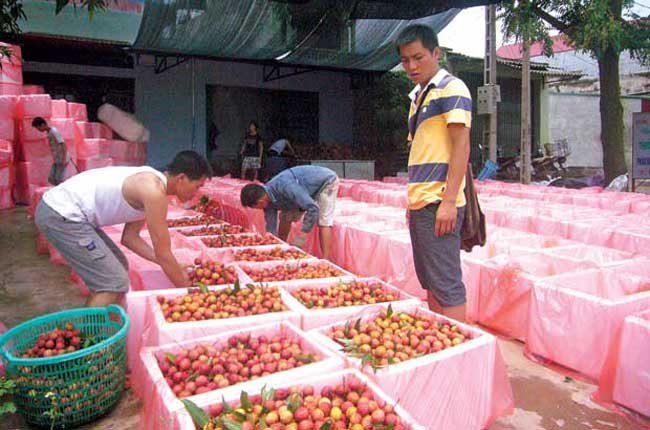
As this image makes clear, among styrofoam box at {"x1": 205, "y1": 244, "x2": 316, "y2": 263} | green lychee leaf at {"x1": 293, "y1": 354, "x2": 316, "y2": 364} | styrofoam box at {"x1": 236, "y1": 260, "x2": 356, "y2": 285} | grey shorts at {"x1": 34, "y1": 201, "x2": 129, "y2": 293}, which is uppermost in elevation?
grey shorts at {"x1": 34, "y1": 201, "x2": 129, "y2": 293}

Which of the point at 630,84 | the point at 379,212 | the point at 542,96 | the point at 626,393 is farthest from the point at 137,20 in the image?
the point at 630,84

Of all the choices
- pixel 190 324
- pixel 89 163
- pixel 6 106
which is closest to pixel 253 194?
pixel 190 324

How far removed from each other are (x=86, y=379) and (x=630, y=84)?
24811 millimetres

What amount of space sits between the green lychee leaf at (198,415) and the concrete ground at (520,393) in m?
1.02

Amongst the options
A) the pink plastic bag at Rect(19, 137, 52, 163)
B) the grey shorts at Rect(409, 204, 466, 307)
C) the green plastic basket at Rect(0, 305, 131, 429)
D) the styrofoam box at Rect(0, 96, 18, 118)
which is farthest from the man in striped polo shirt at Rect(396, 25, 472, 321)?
the pink plastic bag at Rect(19, 137, 52, 163)

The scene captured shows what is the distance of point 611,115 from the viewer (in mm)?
10711

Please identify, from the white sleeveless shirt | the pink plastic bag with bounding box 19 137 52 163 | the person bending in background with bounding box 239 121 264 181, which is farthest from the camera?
the person bending in background with bounding box 239 121 264 181

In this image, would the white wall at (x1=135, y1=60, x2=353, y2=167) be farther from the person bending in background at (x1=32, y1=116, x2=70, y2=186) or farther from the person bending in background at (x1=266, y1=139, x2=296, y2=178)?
the person bending in background at (x1=32, y1=116, x2=70, y2=186)

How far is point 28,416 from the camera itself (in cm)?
246

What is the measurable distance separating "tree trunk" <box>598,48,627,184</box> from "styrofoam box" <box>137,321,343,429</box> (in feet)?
34.1

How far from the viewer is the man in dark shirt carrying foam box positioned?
15.1ft

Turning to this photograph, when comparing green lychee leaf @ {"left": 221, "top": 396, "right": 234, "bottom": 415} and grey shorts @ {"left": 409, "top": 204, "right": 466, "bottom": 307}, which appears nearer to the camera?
green lychee leaf @ {"left": 221, "top": 396, "right": 234, "bottom": 415}

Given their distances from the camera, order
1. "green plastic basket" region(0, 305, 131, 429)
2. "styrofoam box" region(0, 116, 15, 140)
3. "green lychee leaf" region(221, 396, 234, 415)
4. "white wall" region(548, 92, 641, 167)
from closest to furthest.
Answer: "green lychee leaf" region(221, 396, 234, 415) → "green plastic basket" region(0, 305, 131, 429) → "styrofoam box" region(0, 116, 15, 140) → "white wall" region(548, 92, 641, 167)

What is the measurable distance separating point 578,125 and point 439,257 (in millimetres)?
20682
